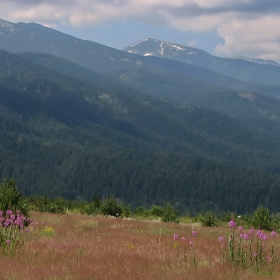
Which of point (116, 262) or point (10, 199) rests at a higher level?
point (116, 262)

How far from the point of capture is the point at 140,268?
33.1 feet

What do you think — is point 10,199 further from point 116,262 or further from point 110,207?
point 110,207

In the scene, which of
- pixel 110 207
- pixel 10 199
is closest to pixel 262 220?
pixel 110 207

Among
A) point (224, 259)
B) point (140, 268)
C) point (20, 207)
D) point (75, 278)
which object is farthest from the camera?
point (20, 207)

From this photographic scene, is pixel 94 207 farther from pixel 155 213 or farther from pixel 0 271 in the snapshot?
pixel 0 271

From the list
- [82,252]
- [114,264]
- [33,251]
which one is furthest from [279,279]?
[33,251]

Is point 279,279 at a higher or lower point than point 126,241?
higher

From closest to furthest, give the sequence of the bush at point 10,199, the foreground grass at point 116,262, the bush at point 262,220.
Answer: the foreground grass at point 116,262
the bush at point 10,199
the bush at point 262,220

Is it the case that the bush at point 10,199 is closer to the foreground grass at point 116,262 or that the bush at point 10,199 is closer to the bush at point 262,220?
the foreground grass at point 116,262

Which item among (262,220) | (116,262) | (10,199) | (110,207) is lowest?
(110,207)

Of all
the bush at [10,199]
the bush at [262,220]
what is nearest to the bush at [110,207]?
the bush at [262,220]

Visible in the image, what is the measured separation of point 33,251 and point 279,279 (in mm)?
6066

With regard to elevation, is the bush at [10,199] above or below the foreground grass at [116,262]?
below

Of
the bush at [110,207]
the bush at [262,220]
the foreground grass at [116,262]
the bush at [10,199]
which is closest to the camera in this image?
the foreground grass at [116,262]
